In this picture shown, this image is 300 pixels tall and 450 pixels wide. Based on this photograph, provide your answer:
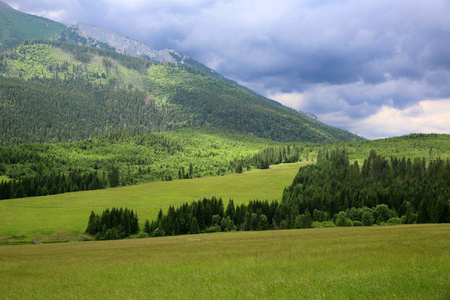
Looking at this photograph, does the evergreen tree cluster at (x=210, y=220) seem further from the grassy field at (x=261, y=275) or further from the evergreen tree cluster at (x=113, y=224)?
the grassy field at (x=261, y=275)

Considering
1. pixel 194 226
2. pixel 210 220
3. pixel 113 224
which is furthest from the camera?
pixel 210 220

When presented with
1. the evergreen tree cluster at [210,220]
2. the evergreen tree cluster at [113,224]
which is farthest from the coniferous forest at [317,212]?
the evergreen tree cluster at [113,224]

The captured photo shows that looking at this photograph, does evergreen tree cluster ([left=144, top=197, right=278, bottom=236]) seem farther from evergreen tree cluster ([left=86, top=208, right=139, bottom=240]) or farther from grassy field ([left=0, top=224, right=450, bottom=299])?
grassy field ([left=0, top=224, right=450, bottom=299])

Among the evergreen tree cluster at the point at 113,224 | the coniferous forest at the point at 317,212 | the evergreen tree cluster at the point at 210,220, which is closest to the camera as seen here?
the coniferous forest at the point at 317,212

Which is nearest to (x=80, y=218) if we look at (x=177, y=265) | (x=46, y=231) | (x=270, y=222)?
(x=46, y=231)

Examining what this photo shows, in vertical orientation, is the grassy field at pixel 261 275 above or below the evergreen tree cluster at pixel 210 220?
above

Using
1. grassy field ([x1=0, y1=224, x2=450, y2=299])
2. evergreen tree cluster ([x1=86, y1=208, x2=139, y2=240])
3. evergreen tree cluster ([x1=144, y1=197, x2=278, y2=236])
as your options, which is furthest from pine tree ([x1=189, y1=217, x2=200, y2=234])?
grassy field ([x1=0, y1=224, x2=450, y2=299])

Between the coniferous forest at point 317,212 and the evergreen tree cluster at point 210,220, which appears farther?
the evergreen tree cluster at point 210,220

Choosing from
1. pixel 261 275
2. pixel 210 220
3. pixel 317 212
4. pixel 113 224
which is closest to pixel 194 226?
pixel 210 220

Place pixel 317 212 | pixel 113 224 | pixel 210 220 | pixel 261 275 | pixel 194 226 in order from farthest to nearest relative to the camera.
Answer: pixel 317 212 < pixel 210 220 < pixel 113 224 < pixel 194 226 < pixel 261 275

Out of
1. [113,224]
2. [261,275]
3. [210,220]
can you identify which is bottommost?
[210,220]

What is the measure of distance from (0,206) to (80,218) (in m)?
51.0

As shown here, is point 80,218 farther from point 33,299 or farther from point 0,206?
point 33,299

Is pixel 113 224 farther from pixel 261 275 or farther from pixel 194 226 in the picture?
pixel 261 275
